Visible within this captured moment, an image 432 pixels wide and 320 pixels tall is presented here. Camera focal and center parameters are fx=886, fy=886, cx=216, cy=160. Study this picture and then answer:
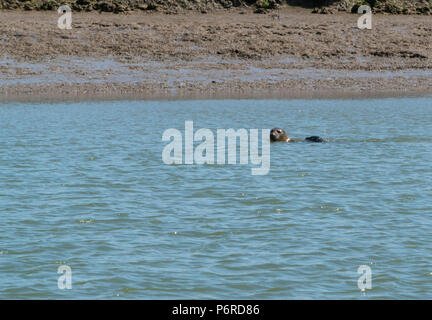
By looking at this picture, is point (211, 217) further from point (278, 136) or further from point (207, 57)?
point (207, 57)

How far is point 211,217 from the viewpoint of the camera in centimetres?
1185

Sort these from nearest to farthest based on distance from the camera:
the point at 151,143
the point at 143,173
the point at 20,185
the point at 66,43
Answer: the point at 20,185, the point at 143,173, the point at 151,143, the point at 66,43

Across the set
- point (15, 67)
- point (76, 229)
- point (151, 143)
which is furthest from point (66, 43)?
point (76, 229)

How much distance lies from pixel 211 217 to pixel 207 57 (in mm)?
18201

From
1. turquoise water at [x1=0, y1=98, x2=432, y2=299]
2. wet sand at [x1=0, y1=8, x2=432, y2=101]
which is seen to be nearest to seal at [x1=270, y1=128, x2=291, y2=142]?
turquoise water at [x1=0, y1=98, x2=432, y2=299]

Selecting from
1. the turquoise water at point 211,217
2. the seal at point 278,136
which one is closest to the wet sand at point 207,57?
the turquoise water at point 211,217

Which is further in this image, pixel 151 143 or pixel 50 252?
pixel 151 143

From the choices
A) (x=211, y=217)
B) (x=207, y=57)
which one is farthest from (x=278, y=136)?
(x=207, y=57)

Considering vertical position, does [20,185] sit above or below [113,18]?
below

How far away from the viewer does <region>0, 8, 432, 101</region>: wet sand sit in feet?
90.0

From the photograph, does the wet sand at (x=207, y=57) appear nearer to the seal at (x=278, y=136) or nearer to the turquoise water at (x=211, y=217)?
the turquoise water at (x=211, y=217)
